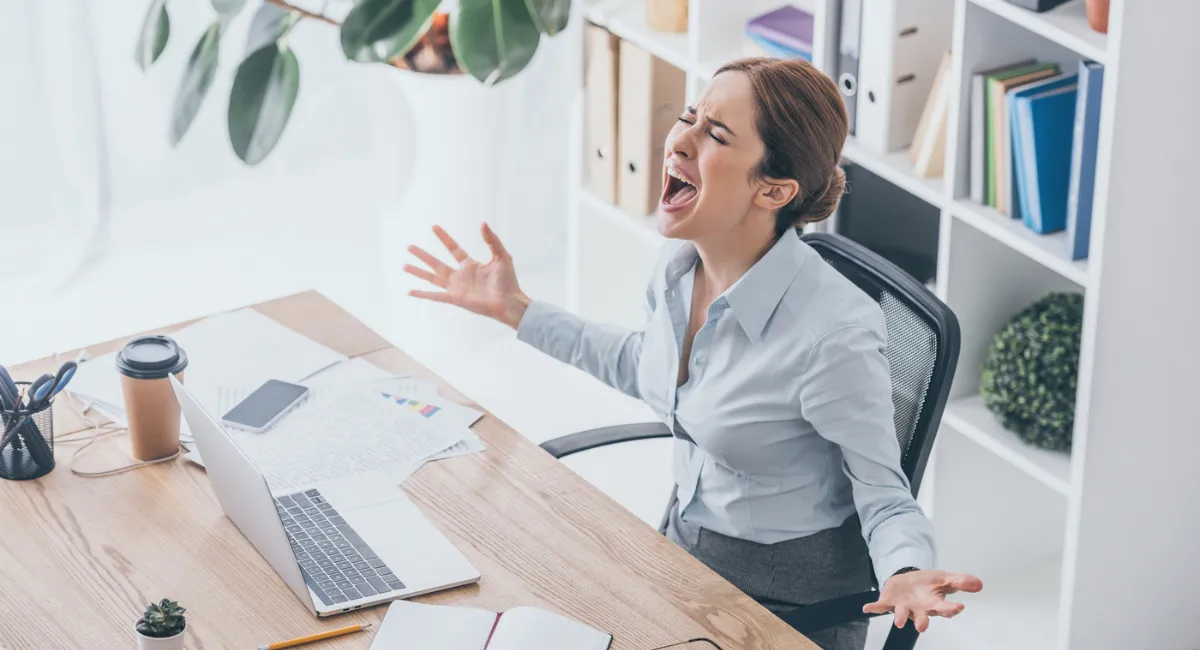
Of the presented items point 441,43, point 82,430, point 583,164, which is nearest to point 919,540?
point 82,430

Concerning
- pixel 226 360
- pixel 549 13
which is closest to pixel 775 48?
pixel 549 13

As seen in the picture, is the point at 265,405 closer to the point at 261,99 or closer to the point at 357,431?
the point at 357,431

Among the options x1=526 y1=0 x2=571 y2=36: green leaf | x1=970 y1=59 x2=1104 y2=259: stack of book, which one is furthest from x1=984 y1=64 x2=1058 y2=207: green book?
x1=526 y1=0 x2=571 y2=36: green leaf

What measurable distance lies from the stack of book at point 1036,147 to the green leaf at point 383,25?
37.1 inches

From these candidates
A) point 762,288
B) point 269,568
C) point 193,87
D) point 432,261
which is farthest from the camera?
point 193,87

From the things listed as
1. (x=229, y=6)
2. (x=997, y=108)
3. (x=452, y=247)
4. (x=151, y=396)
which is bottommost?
(x=151, y=396)

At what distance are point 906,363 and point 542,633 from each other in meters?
0.61

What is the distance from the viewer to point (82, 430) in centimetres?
203

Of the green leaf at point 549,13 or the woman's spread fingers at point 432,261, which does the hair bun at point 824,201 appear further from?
the green leaf at point 549,13

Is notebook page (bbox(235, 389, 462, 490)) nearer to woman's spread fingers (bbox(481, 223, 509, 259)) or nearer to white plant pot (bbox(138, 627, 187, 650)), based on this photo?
woman's spread fingers (bbox(481, 223, 509, 259))

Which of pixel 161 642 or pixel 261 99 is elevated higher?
pixel 261 99

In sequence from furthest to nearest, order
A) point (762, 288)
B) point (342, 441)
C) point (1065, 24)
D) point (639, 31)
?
point (639, 31), point (1065, 24), point (342, 441), point (762, 288)

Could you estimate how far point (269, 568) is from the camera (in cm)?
176

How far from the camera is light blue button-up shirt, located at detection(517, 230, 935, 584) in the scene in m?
1.80
